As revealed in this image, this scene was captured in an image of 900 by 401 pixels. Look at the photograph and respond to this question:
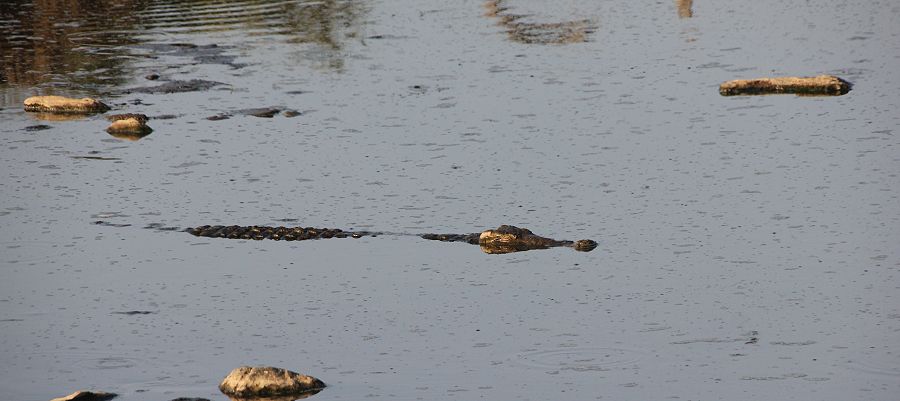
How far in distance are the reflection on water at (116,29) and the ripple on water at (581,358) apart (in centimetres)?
1142

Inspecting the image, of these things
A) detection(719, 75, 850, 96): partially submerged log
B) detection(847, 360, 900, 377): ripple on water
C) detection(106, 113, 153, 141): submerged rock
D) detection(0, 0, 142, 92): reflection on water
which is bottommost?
detection(847, 360, 900, 377): ripple on water

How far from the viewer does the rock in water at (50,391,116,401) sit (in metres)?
9.42

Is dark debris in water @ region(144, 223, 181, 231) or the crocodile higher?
dark debris in water @ region(144, 223, 181, 231)

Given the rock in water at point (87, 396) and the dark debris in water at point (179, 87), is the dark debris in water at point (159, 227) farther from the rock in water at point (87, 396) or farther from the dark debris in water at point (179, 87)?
the dark debris in water at point (179, 87)

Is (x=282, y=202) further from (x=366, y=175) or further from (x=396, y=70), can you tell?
(x=396, y=70)

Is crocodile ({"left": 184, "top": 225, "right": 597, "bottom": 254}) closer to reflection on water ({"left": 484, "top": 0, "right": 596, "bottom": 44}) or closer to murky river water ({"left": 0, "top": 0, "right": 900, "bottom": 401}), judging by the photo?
murky river water ({"left": 0, "top": 0, "right": 900, "bottom": 401})

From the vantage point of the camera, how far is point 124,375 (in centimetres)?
1021

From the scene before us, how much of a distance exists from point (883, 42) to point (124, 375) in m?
14.2

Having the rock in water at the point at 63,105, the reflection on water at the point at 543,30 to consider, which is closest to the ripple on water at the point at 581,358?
the rock in water at the point at 63,105

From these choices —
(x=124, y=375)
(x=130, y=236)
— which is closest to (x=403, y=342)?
(x=124, y=375)

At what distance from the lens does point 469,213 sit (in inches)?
553

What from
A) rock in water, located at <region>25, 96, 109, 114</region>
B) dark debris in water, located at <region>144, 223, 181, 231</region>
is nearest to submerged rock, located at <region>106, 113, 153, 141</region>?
rock in water, located at <region>25, 96, 109, 114</region>

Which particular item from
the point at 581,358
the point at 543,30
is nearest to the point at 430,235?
the point at 581,358

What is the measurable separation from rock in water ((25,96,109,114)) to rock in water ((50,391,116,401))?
965cm
